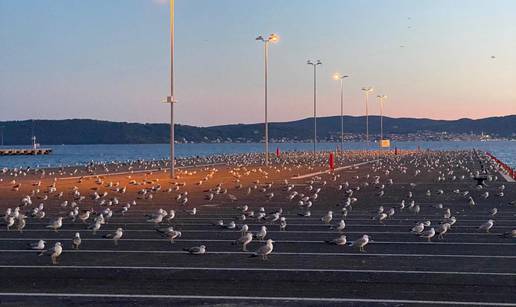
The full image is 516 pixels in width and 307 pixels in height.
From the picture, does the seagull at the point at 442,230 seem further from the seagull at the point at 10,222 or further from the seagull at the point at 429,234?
the seagull at the point at 10,222

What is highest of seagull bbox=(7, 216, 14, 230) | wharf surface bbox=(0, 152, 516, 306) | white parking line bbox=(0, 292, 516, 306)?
seagull bbox=(7, 216, 14, 230)

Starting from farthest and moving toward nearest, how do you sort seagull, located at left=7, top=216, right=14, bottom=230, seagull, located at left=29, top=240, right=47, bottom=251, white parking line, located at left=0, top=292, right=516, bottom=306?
1. seagull, located at left=7, top=216, right=14, bottom=230
2. seagull, located at left=29, top=240, right=47, bottom=251
3. white parking line, located at left=0, top=292, right=516, bottom=306

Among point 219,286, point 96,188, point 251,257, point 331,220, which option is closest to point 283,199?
point 331,220

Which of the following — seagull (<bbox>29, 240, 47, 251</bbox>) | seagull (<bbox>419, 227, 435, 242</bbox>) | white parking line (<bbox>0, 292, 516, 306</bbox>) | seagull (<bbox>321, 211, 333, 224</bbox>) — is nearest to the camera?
white parking line (<bbox>0, 292, 516, 306</bbox>)

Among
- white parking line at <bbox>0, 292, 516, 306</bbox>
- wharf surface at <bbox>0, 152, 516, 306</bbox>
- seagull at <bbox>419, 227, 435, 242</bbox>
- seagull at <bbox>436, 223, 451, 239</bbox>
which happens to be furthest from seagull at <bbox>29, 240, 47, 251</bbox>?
seagull at <bbox>436, 223, 451, 239</bbox>

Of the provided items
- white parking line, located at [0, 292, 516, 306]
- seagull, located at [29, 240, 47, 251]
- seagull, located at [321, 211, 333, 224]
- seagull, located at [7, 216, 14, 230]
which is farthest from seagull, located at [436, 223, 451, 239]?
seagull, located at [7, 216, 14, 230]

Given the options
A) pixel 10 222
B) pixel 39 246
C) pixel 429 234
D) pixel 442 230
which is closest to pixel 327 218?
pixel 442 230

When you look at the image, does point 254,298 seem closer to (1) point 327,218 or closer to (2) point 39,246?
(2) point 39,246

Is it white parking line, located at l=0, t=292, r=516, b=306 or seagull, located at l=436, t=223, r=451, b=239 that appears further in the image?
seagull, located at l=436, t=223, r=451, b=239

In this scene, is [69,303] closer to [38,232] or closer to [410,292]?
[410,292]

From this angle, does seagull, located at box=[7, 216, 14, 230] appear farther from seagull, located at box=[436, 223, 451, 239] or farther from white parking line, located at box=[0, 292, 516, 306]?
seagull, located at box=[436, 223, 451, 239]

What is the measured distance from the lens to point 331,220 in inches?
911

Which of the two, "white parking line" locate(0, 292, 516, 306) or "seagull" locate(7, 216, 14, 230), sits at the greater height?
"seagull" locate(7, 216, 14, 230)

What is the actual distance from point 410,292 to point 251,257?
4537 millimetres
